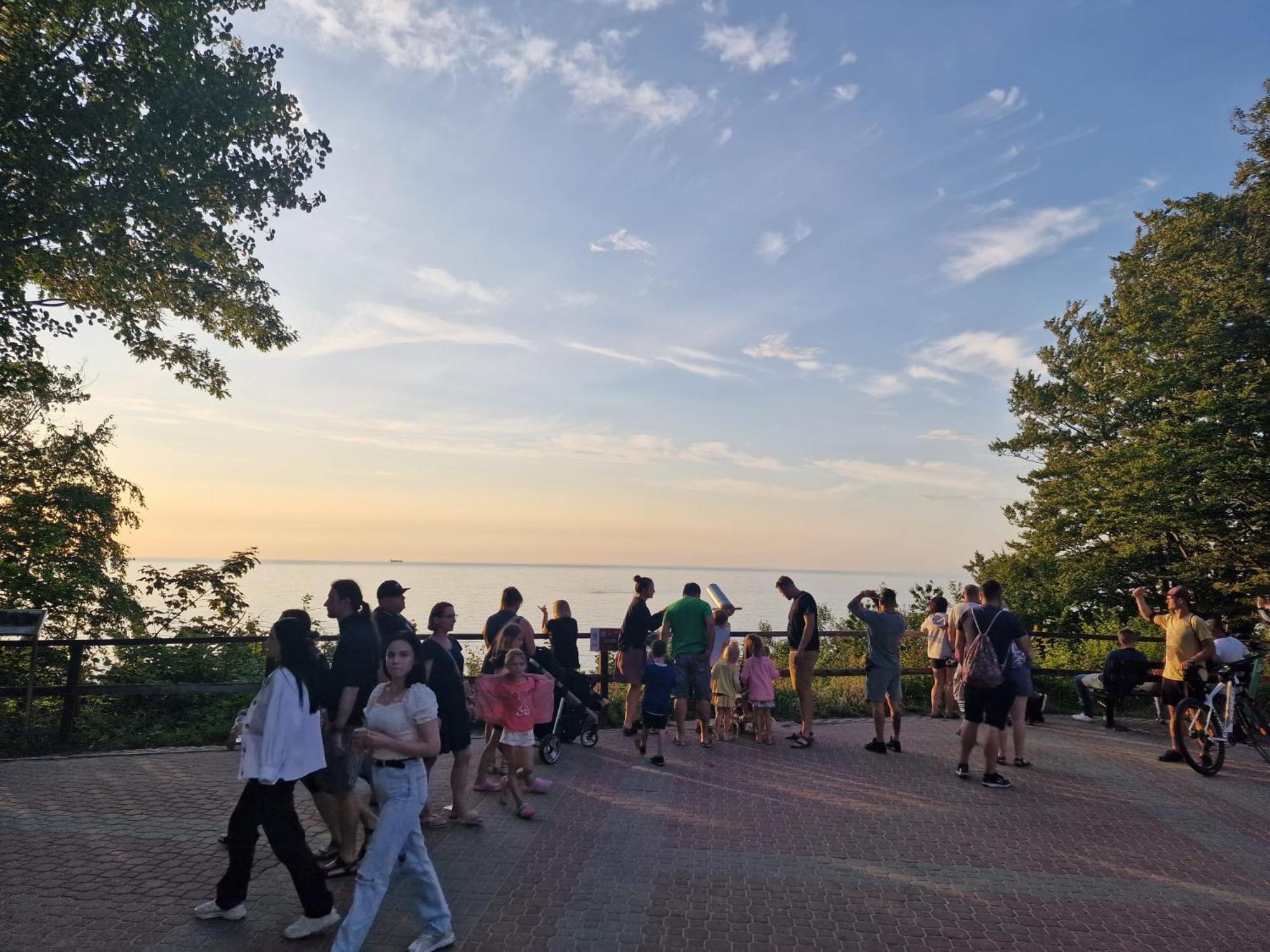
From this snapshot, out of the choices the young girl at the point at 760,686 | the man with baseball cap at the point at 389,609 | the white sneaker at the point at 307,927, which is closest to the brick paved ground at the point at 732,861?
the white sneaker at the point at 307,927

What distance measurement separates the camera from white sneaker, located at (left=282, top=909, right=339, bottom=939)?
4152 millimetres

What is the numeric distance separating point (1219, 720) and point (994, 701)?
307 cm

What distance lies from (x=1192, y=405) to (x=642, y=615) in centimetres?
1726

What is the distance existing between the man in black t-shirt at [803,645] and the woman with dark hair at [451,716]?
4.70 meters

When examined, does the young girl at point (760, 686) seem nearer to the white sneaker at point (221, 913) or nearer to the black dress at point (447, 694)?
the black dress at point (447, 694)

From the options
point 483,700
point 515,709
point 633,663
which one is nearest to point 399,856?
point 515,709

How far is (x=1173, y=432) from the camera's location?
18.5m

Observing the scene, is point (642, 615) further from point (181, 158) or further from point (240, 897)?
point (181, 158)

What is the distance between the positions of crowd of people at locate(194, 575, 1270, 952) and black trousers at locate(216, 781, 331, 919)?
0.4 inches

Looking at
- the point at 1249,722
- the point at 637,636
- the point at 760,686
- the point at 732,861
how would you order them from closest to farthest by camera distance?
the point at 732,861
the point at 1249,722
the point at 637,636
the point at 760,686

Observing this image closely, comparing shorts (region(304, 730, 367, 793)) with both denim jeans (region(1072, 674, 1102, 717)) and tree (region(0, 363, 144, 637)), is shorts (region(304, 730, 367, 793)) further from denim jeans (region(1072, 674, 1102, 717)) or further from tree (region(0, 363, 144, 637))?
denim jeans (region(1072, 674, 1102, 717))

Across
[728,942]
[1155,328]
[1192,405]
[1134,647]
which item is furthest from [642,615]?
[1155,328]

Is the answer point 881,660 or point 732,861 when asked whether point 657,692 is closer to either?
point 881,660

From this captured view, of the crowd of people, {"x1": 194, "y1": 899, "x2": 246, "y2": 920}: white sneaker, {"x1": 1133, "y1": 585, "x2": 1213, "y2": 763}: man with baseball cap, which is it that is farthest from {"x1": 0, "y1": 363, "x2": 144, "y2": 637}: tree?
{"x1": 1133, "y1": 585, "x2": 1213, "y2": 763}: man with baseball cap
